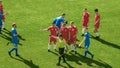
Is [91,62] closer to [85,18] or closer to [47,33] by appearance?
[85,18]

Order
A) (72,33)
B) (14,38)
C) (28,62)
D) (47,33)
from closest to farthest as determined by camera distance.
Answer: (28,62), (14,38), (72,33), (47,33)

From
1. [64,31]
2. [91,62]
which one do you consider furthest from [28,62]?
[91,62]

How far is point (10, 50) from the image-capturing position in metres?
24.4

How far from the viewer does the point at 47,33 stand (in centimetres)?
2900

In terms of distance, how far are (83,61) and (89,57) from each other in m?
0.88

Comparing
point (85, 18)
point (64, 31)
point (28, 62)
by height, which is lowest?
point (28, 62)

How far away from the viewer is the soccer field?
2375 cm

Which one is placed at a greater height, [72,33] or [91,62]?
[72,33]

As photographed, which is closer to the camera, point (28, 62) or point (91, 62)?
point (28, 62)

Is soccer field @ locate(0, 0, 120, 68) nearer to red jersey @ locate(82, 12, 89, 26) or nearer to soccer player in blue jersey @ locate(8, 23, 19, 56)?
soccer player in blue jersey @ locate(8, 23, 19, 56)

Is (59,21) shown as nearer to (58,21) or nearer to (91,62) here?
(58,21)

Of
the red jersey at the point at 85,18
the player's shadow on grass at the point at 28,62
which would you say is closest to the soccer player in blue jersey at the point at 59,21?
the red jersey at the point at 85,18

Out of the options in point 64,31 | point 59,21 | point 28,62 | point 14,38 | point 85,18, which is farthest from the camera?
point 85,18

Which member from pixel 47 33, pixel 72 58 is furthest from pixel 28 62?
pixel 47 33
